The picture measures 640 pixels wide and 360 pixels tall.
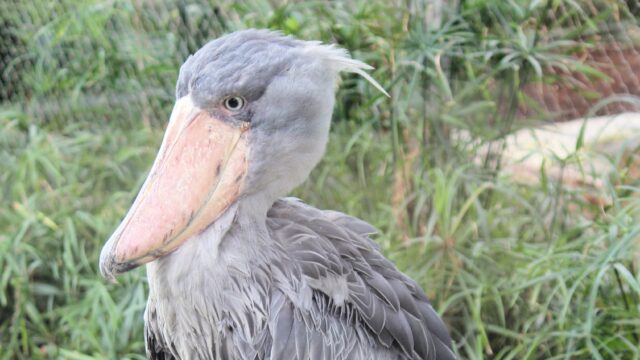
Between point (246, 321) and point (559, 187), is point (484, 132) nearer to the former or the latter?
point (559, 187)

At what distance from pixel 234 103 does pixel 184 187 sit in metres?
0.19

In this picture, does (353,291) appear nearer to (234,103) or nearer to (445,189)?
(234,103)

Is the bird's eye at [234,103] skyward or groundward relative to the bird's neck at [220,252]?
skyward

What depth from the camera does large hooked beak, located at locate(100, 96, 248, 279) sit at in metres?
1.55

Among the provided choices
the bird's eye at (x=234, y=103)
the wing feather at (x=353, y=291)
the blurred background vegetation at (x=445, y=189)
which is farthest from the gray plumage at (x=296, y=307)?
the blurred background vegetation at (x=445, y=189)

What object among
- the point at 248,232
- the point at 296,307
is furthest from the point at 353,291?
the point at 248,232

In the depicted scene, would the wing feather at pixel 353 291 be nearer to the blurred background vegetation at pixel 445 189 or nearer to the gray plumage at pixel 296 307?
the gray plumage at pixel 296 307

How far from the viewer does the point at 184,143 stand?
1.62 metres

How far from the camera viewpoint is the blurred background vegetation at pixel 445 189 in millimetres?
2348

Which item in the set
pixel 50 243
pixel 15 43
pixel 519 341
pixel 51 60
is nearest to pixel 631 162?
pixel 519 341

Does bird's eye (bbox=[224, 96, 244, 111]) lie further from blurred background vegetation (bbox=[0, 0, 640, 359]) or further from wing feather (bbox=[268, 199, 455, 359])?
blurred background vegetation (bbox=[0, 0, 640, 359])

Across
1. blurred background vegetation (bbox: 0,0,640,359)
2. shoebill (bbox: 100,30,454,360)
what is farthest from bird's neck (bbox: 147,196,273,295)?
blurred background vegetation (bbox: 0,0,640,359)

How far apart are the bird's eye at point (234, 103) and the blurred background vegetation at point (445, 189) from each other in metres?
1.00

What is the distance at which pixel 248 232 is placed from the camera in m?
1.68
